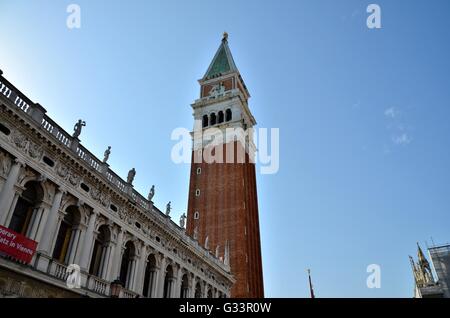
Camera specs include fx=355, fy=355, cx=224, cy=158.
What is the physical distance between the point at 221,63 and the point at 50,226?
53781 millimetres

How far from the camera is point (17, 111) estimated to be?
49.1ft

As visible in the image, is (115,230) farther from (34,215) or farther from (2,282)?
(2,282)

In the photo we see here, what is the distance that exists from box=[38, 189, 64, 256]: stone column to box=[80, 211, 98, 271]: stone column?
1985 mm

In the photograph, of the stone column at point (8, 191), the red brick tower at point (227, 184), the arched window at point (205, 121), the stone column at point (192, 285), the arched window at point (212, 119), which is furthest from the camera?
the arched window at point (205, 121)

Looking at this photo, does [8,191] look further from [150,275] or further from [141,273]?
[150,275]

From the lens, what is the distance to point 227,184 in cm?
4909

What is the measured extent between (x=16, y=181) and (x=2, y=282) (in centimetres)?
403

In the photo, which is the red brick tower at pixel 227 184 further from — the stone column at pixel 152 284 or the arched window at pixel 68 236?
the arched window at pixel 68 236

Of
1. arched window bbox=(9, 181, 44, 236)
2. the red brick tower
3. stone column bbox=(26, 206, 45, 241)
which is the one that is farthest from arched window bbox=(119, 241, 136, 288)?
the red brick tower

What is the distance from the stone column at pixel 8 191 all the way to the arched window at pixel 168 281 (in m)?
13.5

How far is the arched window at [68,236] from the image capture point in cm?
1703

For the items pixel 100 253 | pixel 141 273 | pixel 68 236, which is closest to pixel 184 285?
pixel 141 273

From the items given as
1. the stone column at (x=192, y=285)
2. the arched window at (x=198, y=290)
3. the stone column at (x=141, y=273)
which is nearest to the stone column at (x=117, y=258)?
the stone column at (x=141, y=273)

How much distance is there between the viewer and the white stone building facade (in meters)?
14.6
